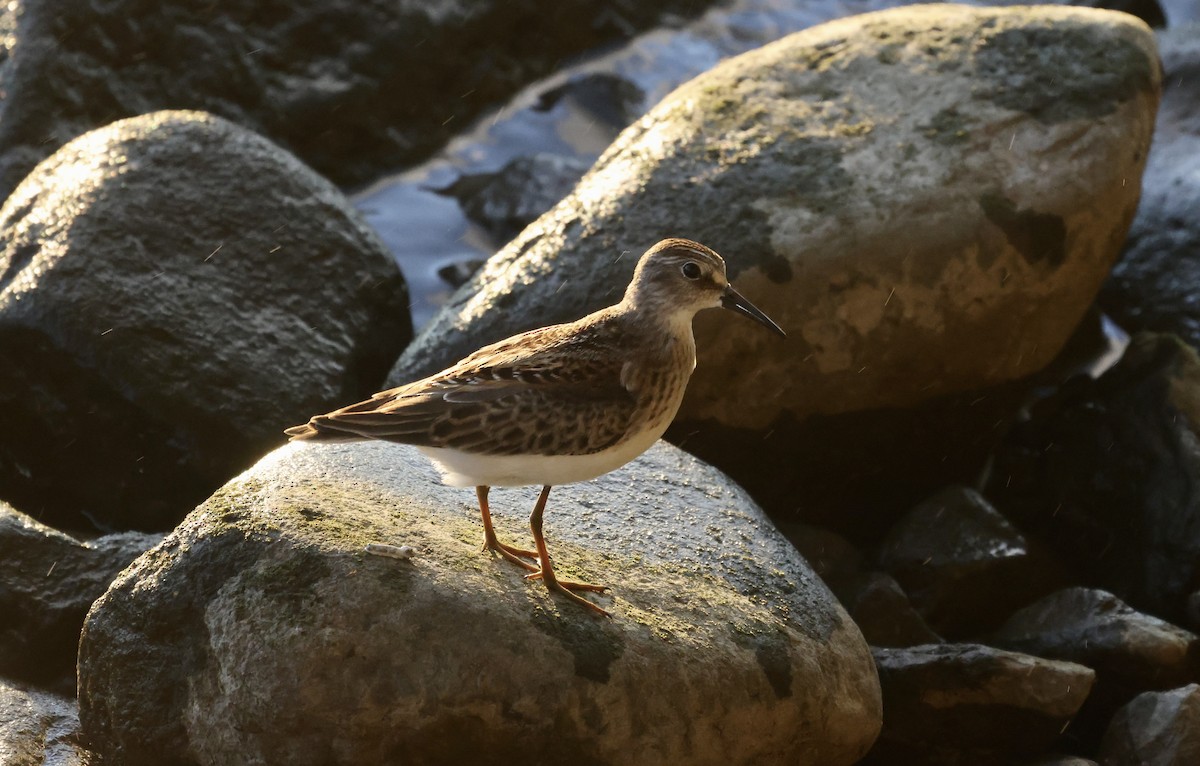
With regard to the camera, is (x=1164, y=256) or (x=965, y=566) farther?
(x=1164, y=256)

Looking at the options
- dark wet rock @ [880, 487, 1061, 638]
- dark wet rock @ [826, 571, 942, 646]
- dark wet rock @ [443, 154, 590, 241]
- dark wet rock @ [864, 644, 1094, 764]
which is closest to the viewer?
dark wet rock @ [864, 644, 1094, 764]

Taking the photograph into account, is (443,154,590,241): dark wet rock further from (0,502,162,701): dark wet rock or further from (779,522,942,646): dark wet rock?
(0,502,162,701): dark wet rock

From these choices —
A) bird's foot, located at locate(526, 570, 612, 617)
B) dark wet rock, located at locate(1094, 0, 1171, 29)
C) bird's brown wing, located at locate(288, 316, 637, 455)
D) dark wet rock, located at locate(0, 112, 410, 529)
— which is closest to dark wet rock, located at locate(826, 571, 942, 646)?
bird's foot, located at locate(526, 570, 612, 617)

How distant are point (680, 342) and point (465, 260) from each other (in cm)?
553

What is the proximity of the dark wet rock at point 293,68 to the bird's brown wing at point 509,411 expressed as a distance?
5.51 meters

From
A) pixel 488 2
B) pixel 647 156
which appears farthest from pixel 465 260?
pixel 647 156

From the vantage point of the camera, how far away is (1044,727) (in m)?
5.78

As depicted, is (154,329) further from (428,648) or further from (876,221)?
(876,221)

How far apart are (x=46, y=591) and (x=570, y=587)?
8.35 ft

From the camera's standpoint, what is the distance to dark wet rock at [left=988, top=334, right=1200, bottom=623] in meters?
7.13

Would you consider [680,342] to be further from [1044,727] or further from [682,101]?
[682,101]

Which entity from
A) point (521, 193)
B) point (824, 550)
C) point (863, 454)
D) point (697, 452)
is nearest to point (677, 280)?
point (697, 452)

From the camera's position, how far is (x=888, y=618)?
655 cm

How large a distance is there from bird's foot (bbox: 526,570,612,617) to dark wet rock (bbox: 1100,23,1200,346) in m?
5.30
